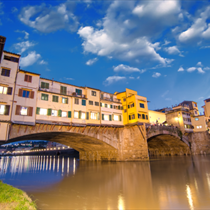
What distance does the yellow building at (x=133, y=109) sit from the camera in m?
41.2

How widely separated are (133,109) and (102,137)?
11.8 meters

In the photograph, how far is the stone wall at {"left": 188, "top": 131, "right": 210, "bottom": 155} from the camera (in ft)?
197

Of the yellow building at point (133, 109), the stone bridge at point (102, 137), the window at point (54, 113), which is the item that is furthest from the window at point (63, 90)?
the yellow building at point (133, 109)

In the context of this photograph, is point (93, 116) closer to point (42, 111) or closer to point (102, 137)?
point (102, 137)

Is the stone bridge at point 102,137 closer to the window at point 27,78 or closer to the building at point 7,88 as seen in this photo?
the building at point 7,88

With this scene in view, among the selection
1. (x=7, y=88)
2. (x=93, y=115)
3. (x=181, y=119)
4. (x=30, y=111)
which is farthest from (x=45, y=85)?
(x=181, y=119)

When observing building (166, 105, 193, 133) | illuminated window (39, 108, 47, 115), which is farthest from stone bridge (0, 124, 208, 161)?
building (166, 105, 193, 133)

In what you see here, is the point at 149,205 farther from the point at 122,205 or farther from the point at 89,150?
the point at 89,150

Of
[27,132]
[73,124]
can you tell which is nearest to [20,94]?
[27,132]

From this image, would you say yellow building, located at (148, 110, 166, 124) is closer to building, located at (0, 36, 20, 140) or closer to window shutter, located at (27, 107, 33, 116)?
window shutter, located at (27, 107, 33, 116)

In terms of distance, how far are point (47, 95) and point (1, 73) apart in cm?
873

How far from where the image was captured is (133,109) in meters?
41.8

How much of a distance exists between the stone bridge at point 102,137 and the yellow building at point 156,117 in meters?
11.7

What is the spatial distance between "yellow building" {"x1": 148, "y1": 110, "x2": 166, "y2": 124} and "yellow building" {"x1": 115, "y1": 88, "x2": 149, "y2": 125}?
22946mm
